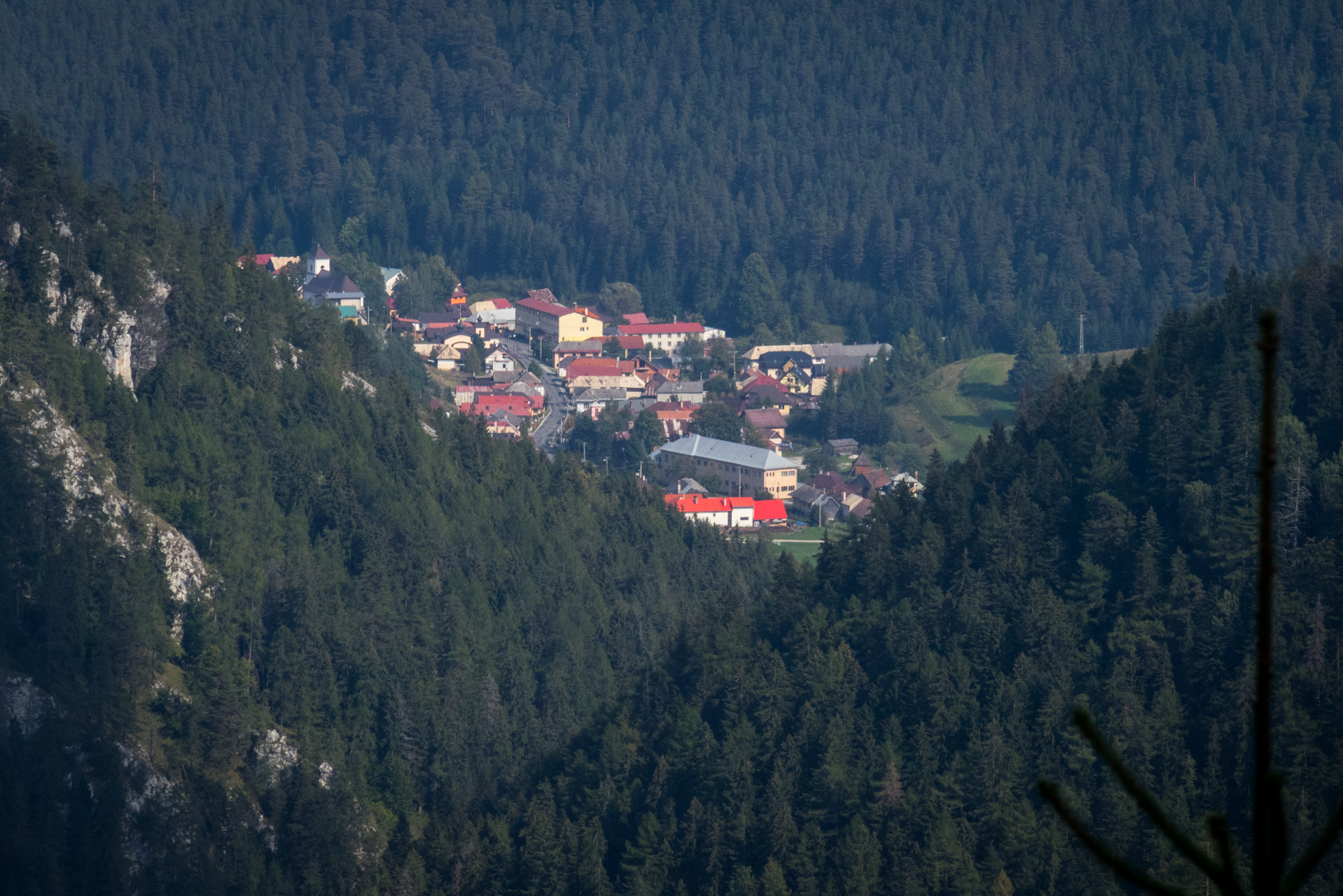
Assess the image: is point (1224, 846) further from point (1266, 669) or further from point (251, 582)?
point (251, 582)

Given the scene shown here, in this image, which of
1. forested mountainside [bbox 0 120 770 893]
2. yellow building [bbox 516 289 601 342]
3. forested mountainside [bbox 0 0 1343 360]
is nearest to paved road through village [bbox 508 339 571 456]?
yellow building [bbox 516 289 601 342]

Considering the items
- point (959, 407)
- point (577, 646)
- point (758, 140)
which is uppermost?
point (758, 140)

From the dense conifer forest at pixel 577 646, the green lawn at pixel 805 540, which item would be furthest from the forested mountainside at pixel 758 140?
the dense conifer forest at pixel 577 646

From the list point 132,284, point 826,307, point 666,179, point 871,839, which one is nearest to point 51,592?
point 132,284

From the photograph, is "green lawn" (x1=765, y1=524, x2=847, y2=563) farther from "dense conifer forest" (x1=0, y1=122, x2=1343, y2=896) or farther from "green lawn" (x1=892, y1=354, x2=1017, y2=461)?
"green lawn" (x1=892, y1=354, x2=1017, y2=461)

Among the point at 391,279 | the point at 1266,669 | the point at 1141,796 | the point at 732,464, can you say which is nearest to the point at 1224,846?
the point at 1141,796

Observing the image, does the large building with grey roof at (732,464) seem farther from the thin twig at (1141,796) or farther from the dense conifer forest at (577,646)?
the thin twig at (1141,796)
